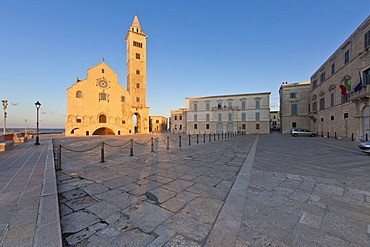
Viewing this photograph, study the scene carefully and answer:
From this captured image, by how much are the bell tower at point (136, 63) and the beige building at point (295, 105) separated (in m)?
31.9

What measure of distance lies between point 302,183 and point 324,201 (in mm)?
1000

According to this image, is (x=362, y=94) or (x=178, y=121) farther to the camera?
(x=178, y=121)

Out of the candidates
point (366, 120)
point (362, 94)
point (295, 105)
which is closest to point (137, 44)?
point (295, 105)

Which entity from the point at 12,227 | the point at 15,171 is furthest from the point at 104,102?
the point at 12,227

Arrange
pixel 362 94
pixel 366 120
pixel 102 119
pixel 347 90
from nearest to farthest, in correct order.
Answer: pixel 362 94, pixel 366 120, pixel 347 90, pixel 102 119

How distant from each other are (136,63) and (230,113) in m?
25.9

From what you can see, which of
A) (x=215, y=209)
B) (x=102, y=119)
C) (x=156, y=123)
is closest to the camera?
(x=215, y=209)

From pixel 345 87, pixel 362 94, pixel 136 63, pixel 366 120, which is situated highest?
pixel 136 63

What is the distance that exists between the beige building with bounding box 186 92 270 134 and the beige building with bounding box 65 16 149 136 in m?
12.4

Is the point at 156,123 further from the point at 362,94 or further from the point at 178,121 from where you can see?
the point at 362,94

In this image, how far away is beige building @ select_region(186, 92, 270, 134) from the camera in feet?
116

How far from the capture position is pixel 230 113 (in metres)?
37.5

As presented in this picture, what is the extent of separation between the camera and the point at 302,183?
3.86 metres

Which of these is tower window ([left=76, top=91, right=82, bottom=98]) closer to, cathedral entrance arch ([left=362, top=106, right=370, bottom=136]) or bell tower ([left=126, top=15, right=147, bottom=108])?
bell tower ([left=126, top=15, right=147, bottom=108])
